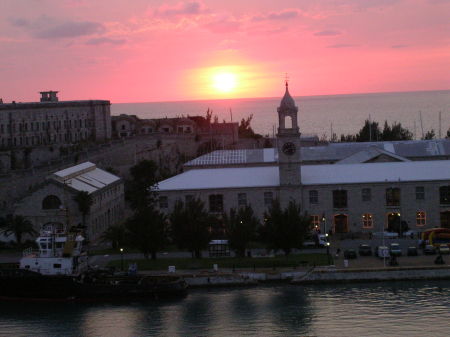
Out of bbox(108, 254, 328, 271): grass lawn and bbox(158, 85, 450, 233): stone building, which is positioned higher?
bbox(158, 85, 450, 233): stone building

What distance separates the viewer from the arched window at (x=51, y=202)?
59144 millimetres

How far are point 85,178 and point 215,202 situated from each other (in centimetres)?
1287

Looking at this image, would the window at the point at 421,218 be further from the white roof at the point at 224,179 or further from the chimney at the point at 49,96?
the chimney at the point at 49,96

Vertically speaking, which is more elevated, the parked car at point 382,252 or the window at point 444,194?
the window at point 444,194

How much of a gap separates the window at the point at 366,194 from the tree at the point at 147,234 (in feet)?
53.2

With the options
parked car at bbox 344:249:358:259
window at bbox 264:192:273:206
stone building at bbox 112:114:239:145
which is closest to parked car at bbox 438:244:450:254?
parked car at bbox 344:249:358:259

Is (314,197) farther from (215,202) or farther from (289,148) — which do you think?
(215,202)

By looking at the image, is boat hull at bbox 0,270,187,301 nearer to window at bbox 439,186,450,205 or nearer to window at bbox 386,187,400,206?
window at bbox 386,187,400,206

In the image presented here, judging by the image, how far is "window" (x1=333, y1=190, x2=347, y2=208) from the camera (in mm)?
60688

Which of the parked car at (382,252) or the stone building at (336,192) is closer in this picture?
the parked car at (382,252)

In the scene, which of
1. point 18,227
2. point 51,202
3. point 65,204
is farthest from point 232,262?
point 18,227

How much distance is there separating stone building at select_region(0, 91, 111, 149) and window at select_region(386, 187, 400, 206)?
63.5 metres

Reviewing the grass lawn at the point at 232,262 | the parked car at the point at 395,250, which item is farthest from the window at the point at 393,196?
the grass lawn at the point at 232,262

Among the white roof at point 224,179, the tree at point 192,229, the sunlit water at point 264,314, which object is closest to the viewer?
the sunlit water at point 264,314
